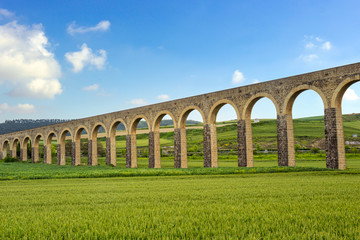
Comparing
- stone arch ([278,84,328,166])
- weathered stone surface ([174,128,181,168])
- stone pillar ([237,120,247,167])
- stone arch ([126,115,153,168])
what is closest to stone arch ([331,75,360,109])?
stone arch ([278,84,328,166])

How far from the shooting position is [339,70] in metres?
16.4

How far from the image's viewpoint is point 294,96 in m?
18.6

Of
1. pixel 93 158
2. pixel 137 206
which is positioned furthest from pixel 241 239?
pixel 93 158

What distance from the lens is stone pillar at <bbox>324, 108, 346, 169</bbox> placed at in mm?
16672

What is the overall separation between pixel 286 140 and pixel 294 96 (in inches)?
106

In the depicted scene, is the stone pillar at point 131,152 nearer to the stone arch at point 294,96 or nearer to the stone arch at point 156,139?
the stone arch at point 156,139

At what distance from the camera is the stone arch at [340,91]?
52.7 feet

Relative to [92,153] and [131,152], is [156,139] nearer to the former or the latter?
[131,152]

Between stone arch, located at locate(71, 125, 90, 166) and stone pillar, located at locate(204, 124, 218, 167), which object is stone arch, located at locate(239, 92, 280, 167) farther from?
stone arch, located at locate(71, 125, 90, 166)

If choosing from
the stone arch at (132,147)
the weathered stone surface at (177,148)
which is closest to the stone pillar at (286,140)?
the weathered stone surface at (177,148)

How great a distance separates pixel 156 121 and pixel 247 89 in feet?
30.8

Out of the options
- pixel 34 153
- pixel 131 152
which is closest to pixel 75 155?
pixel 131 152

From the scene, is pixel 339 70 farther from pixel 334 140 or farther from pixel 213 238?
pixel 213 238

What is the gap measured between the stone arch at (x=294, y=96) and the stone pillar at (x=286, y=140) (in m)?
0.42
